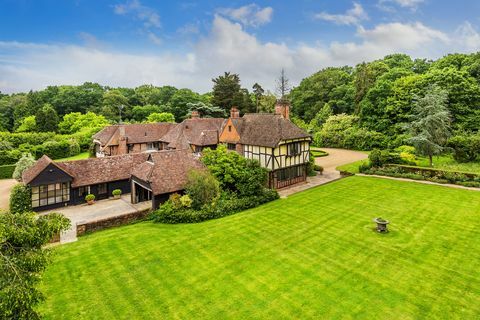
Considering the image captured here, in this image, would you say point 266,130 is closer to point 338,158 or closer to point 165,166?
point 165,166

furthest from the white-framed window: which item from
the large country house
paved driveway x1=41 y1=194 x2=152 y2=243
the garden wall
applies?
the garden wall

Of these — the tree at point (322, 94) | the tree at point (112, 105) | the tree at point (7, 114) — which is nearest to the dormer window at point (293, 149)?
the tree at point (322, 94)

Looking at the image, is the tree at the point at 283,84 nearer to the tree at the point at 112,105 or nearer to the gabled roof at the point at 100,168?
the gabled roof at the point at 100,168

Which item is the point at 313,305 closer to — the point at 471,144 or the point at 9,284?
the point at 9,284

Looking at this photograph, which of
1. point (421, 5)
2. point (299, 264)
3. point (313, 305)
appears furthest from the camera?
point (421, 5)

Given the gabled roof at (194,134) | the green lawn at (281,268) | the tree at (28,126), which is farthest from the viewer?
the tree at (28,126)

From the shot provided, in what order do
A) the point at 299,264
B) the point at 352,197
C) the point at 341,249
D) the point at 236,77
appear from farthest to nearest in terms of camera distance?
the point at 236,77 < the point at 352,197 < the point at 341,249 < the point at 299,264

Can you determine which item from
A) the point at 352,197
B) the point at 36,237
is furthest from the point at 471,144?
the point at 36,237
